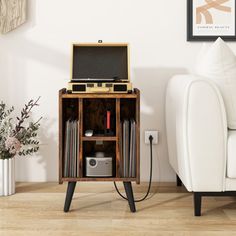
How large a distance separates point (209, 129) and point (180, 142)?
18cm

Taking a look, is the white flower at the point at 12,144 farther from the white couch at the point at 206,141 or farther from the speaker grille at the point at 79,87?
the white couch at the point at 206,141

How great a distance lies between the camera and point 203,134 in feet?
6.56

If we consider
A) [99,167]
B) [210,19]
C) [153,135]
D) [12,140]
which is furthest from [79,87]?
[210,19]

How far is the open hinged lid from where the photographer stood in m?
2.35

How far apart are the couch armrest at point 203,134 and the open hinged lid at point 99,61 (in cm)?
44

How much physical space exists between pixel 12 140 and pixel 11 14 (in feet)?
2.66

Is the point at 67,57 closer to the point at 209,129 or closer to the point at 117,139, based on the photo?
the point at 117,139

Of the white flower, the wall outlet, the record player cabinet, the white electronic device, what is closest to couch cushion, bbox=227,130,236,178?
the record player cabinet

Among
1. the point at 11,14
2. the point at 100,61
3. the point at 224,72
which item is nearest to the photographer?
the point at 224,72

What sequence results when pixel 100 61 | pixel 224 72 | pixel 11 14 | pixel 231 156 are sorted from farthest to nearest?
pixel 11 14 → pixel 100 61 → pixel 224 72 → pixel 231 156

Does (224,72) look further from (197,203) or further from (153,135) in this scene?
(153,135)

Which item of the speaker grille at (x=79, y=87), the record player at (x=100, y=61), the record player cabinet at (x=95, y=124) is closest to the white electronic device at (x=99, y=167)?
the record player cabinet at (x=95, y=124)

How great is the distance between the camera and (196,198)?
81.4 inches

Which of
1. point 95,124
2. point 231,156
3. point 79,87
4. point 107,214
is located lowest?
point 107,214
